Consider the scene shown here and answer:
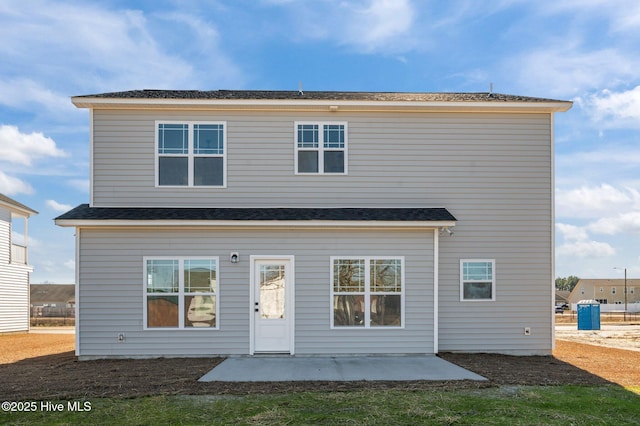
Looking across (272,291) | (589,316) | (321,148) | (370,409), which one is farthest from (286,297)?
(589,316)

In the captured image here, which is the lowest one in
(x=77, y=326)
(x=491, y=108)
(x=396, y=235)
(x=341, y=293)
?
(x=77, y=326)

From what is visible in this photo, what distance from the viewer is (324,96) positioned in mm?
13703

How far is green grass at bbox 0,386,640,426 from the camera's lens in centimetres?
673

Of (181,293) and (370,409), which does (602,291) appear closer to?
(181,293)

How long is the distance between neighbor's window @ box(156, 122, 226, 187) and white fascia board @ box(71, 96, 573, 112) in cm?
49

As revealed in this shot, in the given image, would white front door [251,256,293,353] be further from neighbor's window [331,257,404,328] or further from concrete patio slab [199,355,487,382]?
neighbor's window [331,257,404,328]

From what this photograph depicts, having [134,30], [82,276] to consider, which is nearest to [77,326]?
[82,276]

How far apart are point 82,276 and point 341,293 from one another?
580cm

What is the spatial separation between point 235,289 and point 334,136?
429 cm

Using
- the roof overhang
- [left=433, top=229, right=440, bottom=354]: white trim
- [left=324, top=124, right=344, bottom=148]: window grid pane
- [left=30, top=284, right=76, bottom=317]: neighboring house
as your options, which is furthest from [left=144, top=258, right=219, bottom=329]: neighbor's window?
[left=30, top=284, right=76, bottom=317]: neighboring house

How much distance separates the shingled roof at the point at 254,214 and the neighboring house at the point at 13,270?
1160 centimetres

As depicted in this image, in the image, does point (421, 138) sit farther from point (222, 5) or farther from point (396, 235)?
point (222, 5)

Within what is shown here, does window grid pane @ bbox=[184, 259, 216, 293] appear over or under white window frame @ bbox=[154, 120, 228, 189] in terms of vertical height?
under

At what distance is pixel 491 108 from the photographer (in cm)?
1287
